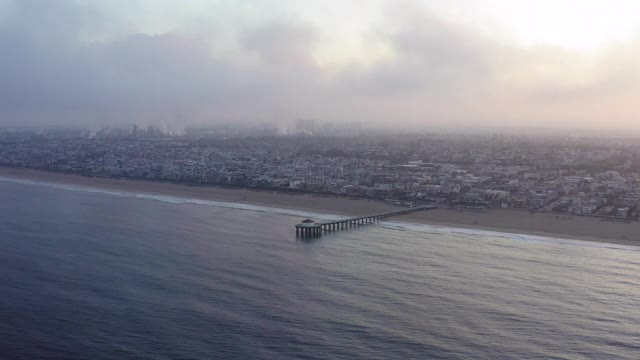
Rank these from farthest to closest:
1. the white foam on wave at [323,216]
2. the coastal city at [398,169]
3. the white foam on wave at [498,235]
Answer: the coastal city at [398,169]
the white foam on wave at [323,216]
the white foam on wave at [498,235]

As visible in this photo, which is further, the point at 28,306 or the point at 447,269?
the point at 447,269

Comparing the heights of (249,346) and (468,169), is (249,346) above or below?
below

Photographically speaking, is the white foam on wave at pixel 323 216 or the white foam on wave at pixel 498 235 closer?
the white foam on wave at pixel 498 235

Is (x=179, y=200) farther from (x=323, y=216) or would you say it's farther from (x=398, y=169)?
→ (x=398, y=169)

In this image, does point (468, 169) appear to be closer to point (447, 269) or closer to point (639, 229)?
point (639, 229)

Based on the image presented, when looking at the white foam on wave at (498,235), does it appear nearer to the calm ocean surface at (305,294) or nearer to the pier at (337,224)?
the calm ocean surface at (305,294)

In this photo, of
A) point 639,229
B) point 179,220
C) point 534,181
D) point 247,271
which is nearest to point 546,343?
point 247,271

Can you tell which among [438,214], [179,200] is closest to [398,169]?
[438,214]

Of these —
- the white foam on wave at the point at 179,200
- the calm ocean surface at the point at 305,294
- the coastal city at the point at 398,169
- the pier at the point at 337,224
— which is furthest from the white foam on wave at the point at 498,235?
the coastal city at the point at 398,169
